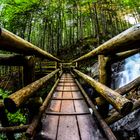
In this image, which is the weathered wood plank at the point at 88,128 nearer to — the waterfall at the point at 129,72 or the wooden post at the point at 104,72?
the wooden post at the point at 104,72

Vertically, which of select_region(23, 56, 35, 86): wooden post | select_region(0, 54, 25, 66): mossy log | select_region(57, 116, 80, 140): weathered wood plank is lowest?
select_region(57, 116, 80, 140): weathered wood plank

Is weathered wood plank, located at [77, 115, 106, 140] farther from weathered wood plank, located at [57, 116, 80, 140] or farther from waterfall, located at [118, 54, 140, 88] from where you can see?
waterfall, located at [118, 54, 140, 88]

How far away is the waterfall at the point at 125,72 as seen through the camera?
42.8 ft

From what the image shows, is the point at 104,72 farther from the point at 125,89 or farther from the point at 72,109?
the point at 72,109

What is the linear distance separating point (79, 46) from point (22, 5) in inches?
406

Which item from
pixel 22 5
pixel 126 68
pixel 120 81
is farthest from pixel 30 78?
pixel 22 5

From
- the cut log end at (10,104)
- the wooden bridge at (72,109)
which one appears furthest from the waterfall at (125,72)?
the cut log end at (10,104)

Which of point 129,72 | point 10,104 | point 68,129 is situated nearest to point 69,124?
point 68,129

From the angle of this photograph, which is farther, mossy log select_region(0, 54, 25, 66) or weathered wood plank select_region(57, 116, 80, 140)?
weathered wood plank select_region(57, 116, 80, 140)

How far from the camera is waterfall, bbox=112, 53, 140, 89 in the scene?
42.8ft

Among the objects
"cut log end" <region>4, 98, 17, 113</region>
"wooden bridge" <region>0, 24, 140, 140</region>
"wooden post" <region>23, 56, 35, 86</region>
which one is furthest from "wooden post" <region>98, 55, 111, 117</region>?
"cut log end" <region>4, 98, 17, 113</region>

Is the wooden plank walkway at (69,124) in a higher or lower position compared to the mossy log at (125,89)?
lower

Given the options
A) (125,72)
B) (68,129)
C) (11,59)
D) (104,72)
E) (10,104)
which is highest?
(11,59)

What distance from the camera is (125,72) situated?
46.2 ft
